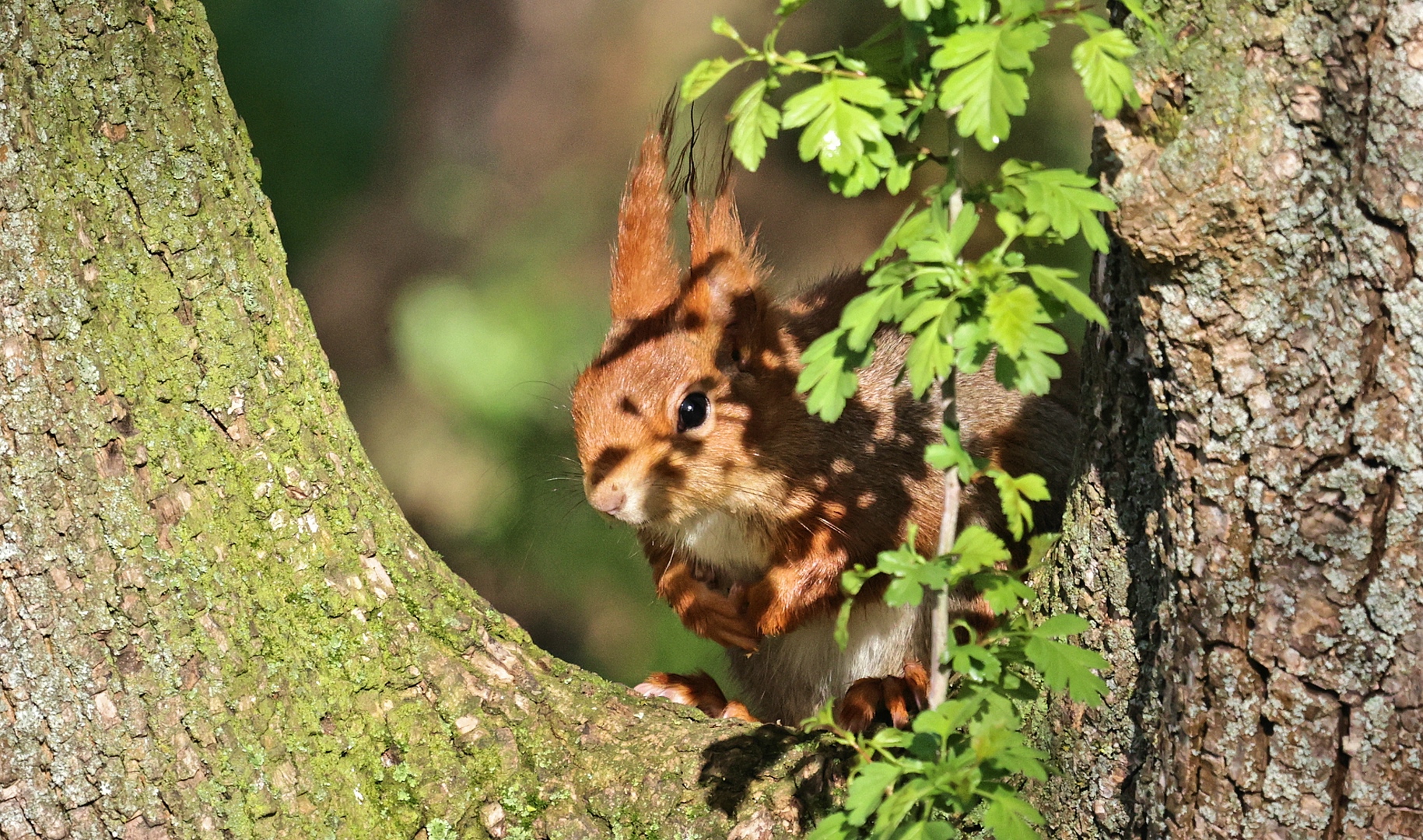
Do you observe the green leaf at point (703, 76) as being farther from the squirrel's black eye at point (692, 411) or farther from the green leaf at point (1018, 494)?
the squirrel's black eye at point (692, 411)

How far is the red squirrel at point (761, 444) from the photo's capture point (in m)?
2.01

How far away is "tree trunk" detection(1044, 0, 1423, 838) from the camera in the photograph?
1087 millimetres

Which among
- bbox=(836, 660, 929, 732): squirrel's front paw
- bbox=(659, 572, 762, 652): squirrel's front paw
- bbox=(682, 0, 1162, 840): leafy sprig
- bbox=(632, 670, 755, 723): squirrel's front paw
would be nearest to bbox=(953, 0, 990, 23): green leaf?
bbox=(682, 0, 1162, 840): leafy sprig

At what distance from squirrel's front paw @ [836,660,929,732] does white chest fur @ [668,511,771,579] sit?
0.30 m

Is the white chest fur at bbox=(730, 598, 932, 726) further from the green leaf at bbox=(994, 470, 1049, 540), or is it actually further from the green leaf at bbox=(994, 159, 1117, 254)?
the green leaf at bbox=(994, 159, 1117, 254)

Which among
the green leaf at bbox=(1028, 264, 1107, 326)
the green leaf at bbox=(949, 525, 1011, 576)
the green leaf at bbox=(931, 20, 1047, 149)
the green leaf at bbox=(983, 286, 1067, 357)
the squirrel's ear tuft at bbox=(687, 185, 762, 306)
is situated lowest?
the green leaf at bbox=(949, 525, 1011, 576)

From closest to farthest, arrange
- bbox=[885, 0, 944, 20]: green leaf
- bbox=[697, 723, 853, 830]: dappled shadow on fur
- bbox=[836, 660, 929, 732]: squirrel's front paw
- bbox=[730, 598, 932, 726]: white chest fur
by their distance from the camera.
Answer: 1. bbox=[885, 0, 944, 20]: green leaf
2. bbox=[697, 723, 853, 830]: dappled shadow on fur
3. bbox=[836, 660, 929, 732]: squirrel's front paw
4. bbox=[730, 598, 932, 726]: white chest fur

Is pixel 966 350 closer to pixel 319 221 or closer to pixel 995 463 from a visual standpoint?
pixel 995 463

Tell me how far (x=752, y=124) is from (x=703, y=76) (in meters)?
0.06

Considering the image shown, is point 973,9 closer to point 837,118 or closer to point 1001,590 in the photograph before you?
point 837,118

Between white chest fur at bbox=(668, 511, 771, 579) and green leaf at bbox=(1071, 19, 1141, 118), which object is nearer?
green leaf at bbox=(1071, 19, 1141, 118)

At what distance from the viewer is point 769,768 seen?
1.60 m

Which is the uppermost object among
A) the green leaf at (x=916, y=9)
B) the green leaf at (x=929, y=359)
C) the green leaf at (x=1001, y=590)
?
the green leaf at (x=916, y=9)

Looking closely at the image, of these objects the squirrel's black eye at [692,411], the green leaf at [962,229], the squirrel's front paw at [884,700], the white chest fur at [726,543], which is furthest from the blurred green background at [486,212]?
the green leaf at [962,229]
